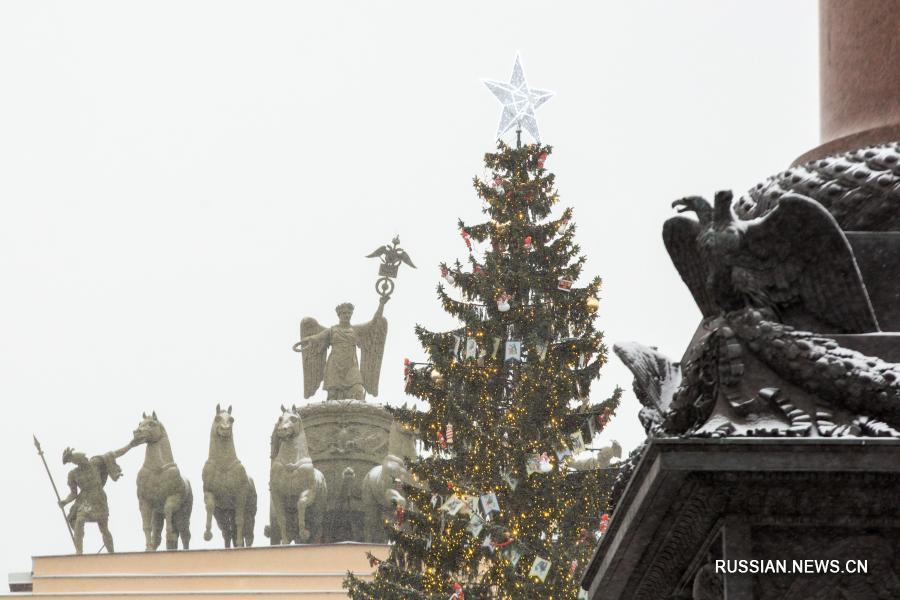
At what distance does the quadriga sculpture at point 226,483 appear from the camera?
3350 cm

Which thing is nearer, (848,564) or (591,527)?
(848,564)

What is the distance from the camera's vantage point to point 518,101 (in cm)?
2284

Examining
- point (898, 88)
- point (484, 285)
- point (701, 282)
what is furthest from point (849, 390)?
point (484, 285)

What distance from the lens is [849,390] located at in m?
2.86

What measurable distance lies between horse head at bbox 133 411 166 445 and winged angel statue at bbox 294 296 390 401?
14.1 ft

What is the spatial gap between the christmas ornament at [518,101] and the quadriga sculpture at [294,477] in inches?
445

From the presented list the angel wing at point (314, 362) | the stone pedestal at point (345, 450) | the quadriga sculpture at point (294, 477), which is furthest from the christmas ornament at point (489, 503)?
the angel wing at point (314, 362)

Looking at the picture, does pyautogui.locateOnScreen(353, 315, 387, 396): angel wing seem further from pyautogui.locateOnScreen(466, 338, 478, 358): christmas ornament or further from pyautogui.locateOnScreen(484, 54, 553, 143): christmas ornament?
pyautogui.locateOnScreen(466, 338, 478, 358): christmas ornament

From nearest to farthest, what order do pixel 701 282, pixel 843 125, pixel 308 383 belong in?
pixel 701 282, pixel 843 125, pixel 308 383

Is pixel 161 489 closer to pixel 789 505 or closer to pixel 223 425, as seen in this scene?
pixel 223 425

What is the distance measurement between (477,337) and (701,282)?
48.5ft

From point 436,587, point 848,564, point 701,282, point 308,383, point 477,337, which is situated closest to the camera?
point 848,564

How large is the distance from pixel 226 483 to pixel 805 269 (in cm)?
3099

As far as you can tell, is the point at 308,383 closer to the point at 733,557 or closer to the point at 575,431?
the point at 575,431
